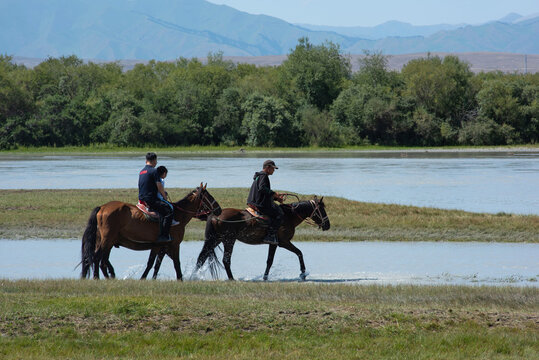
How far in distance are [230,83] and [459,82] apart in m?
32.9

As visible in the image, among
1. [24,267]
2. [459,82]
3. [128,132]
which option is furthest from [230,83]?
[24,267]

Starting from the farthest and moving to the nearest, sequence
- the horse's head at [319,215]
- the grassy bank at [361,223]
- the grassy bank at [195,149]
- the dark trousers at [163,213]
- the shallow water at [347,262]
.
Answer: the grassy bank at [195,149] < the grassy bank at [361,223] < the horse's head at [319,215] < the shallow water at [347,262] < the dark trousers at [163,213]

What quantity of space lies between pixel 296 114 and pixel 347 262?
2969 inches

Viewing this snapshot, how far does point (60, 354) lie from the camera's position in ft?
27.0

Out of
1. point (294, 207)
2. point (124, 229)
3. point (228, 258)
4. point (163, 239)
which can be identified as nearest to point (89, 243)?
point (124, 229)

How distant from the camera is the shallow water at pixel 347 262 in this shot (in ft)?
48.4

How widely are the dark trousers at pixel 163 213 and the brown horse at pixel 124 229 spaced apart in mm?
166

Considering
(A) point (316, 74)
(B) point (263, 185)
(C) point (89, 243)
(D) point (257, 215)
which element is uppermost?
(A) point (316, 74)

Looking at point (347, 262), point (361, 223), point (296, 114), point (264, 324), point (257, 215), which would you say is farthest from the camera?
point (296, 114)

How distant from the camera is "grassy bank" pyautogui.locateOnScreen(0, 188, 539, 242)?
20812mm

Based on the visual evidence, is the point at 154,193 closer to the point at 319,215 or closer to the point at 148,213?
the point at 148,213

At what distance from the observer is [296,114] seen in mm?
91438

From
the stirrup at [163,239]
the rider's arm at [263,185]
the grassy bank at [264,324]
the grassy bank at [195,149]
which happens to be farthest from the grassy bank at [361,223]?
the grassy bank at [195,149]

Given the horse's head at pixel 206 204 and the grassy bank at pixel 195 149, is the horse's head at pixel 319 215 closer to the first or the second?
the horse's head at pixel 206 204
